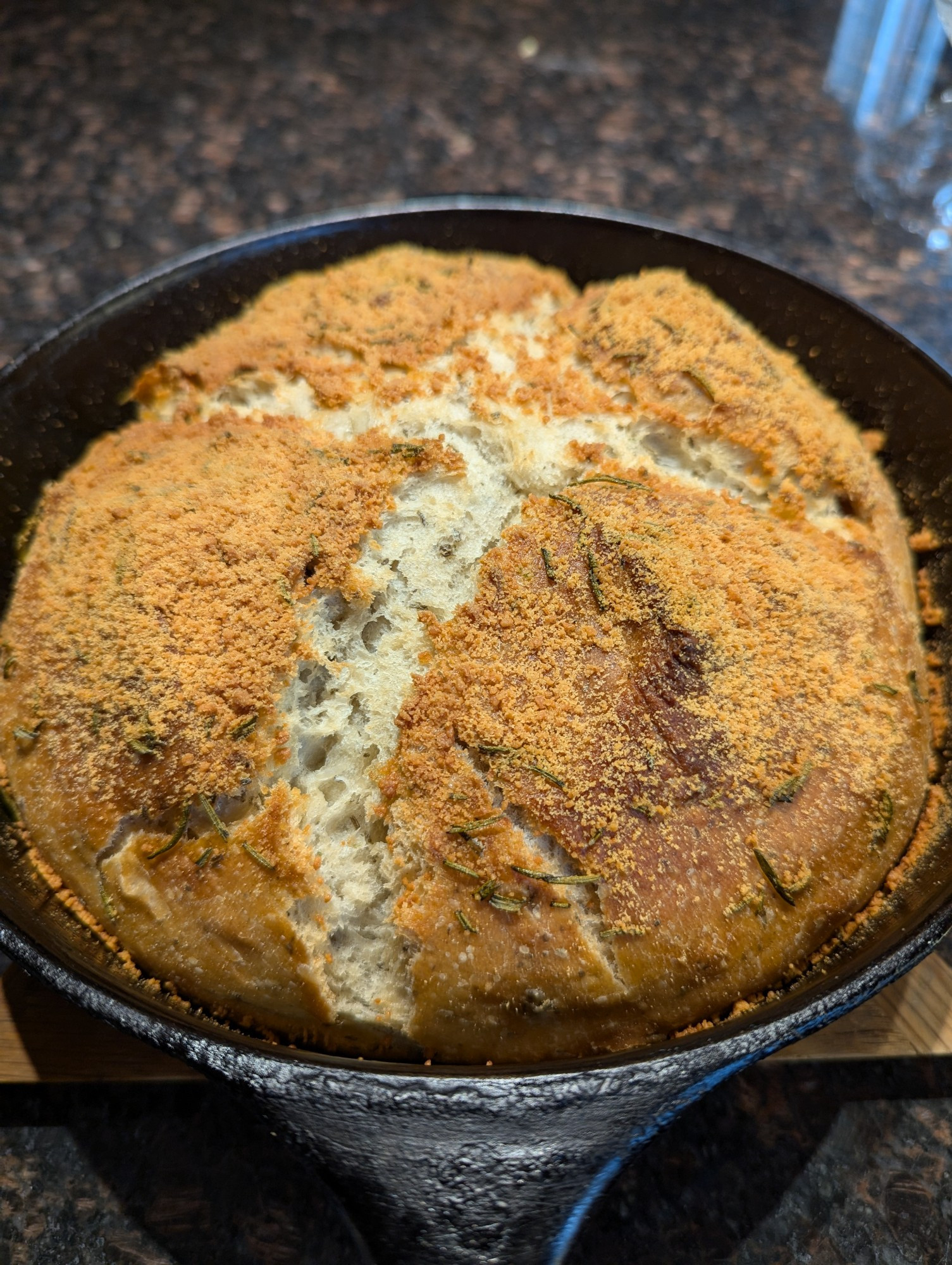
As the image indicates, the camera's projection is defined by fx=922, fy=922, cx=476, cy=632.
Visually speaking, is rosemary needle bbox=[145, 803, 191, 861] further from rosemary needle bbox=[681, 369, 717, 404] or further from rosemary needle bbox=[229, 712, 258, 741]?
rosemary needle bbox=[681, 369, 717, 404]

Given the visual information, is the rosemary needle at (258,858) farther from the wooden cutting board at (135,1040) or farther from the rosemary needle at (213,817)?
the wooden cutting board at (135,1040)

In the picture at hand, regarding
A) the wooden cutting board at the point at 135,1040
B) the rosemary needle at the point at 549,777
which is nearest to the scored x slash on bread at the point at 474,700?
the rosemary needle at the point at 549,777

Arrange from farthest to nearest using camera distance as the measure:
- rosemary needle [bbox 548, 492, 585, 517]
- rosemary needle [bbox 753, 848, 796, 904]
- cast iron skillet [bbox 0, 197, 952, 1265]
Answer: rosemary needle [bbox 548, 492, 585, 517], rosemary needle [bbox 753, 848, 796, 904], cast iron skillet [bbox 0, 197, 952, 1265]

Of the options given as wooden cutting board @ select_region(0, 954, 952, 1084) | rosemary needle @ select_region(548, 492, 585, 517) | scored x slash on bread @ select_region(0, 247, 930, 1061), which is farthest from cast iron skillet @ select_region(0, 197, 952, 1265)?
rosemary needle @ select_region(548, 492, 585, 517)

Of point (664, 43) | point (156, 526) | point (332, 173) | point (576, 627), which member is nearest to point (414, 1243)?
point (576, 627)

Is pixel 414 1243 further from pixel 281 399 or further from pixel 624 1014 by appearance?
pixel 281 399
